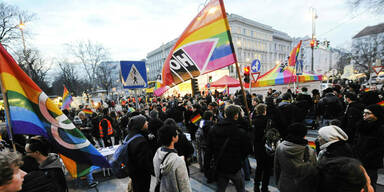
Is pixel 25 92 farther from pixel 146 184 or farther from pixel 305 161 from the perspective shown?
pixel 305 161

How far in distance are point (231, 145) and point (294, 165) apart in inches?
34.2

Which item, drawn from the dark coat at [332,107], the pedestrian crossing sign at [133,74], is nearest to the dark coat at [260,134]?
the pedestrian crossing sign at [133,74]

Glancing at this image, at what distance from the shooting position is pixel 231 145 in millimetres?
2805

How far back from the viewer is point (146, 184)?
315cm

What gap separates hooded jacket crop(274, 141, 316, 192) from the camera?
85.7 inches

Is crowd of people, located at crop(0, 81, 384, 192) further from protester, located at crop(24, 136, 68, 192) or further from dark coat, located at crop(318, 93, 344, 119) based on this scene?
dark coat, located at crop(318, 93, 344, 119)

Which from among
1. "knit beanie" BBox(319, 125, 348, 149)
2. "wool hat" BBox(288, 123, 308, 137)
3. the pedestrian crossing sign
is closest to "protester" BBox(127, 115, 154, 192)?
"wool hat" BBox(288, 123, 308, 137)

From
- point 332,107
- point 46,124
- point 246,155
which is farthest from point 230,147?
point 332,107

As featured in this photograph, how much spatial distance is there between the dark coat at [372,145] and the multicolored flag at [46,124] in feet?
13.9

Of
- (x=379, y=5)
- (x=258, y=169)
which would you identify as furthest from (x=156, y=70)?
(x=258, y=169)

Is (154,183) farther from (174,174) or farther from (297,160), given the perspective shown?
(297,160)

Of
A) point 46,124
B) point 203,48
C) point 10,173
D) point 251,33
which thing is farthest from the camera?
point 251,33

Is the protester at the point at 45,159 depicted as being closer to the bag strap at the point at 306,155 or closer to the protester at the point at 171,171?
the protester at the point at 171,171

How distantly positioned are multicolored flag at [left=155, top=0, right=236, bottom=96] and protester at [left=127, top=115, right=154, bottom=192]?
4.01 feet
